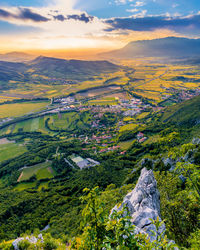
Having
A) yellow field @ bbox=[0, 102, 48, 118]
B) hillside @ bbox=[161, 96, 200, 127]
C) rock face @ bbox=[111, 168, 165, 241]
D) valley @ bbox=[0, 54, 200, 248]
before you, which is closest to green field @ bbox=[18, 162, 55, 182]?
valley @ bbox=[0, 54, 200, 248]

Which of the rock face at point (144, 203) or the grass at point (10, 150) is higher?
the rock face at point (144, 203)

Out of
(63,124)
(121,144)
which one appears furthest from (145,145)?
(63,124)

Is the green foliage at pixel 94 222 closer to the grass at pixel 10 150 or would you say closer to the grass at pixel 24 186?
the grass at pixel 24 186

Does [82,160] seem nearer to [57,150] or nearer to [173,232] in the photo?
[57,150]

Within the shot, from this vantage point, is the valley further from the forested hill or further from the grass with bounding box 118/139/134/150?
the forested hill

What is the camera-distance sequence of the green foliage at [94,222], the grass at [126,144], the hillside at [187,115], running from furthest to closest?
the hillside at [187,115], the grass at [126,144], the green foliage at [94,222]

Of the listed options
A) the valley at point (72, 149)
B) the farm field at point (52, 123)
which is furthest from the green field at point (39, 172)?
the farm field at point (52, 123)

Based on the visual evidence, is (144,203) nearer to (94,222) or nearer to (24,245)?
(94,222)
